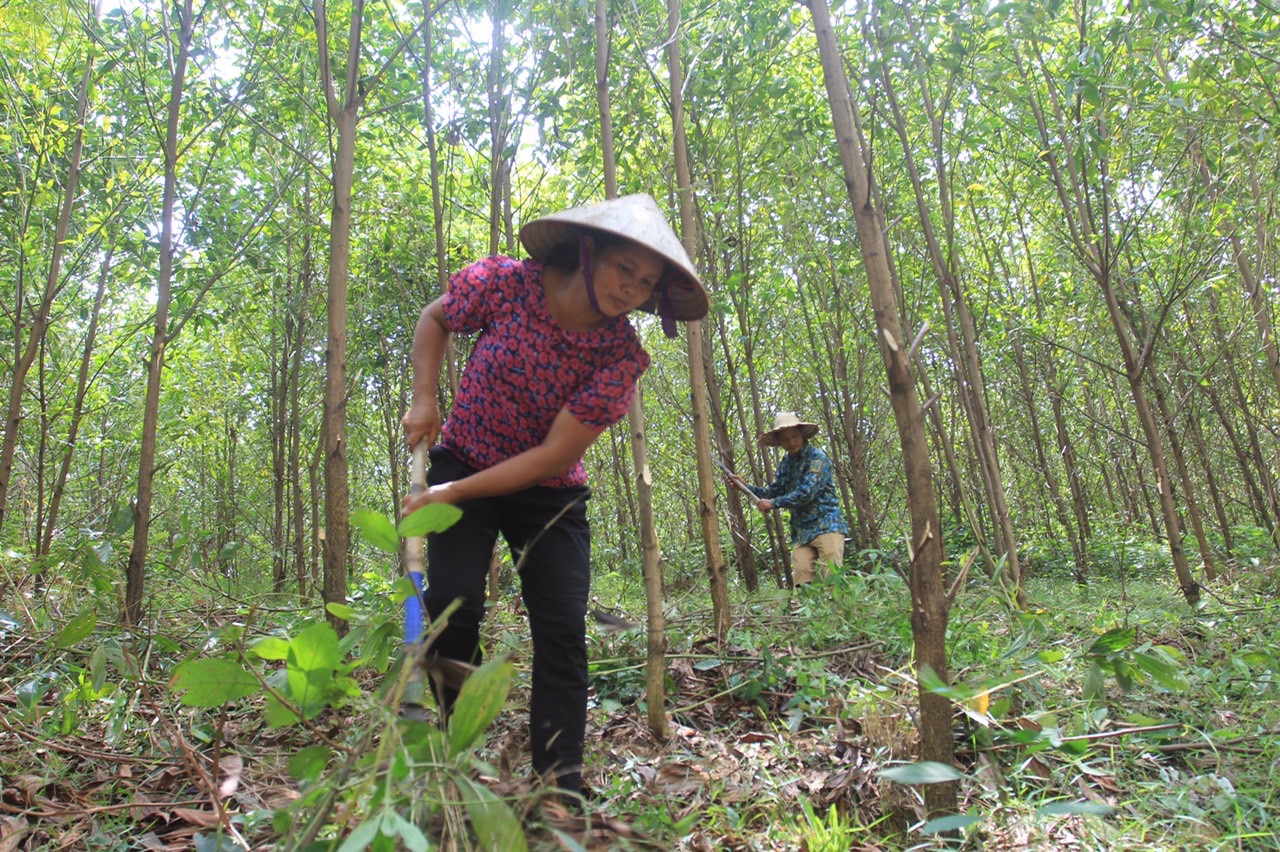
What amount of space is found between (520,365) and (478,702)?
3.41 feet

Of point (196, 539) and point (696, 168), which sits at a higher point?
point (696, 168)

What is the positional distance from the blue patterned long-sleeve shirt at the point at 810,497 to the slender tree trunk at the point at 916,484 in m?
3.05

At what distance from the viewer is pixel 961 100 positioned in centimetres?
484

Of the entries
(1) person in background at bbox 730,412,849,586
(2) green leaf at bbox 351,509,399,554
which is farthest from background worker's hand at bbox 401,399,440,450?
(1) person in background at bbox 730,412,849,586

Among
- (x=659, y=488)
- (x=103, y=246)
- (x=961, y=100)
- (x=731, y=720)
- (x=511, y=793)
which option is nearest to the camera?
(x=511, y=793)

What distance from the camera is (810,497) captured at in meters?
4.88

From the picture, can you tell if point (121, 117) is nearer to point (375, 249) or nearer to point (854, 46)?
point (375, 249)

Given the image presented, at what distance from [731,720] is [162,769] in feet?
5.40

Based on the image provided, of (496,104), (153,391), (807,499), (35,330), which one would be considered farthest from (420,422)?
(807,499)

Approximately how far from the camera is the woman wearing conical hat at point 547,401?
5.81 feet

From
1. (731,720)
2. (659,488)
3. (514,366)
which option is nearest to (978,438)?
(731,720)

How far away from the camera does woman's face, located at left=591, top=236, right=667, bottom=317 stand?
1773 mm

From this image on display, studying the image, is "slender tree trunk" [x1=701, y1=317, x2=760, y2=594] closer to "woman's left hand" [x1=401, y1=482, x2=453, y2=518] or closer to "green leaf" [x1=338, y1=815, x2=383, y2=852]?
"woman's left hand" [x1=401, y1=482, x2=453, y2=518]

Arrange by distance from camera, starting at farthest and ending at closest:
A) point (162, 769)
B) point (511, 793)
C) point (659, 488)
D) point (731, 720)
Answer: point (659, 488) < point (731, 720) < point (162, 769) < point (511, 793)
